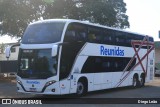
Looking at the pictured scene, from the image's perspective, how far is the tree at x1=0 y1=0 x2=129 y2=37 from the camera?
2992 cm

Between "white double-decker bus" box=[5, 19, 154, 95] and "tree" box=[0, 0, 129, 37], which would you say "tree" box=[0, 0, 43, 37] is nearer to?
"tree" box=[0, 0, 129, 37]

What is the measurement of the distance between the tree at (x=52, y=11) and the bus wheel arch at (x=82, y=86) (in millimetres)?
14270

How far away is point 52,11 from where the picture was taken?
32.5m

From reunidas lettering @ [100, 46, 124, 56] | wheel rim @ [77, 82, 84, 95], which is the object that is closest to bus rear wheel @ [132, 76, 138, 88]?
reunidas lettering @ [100, 46, 124, 56]

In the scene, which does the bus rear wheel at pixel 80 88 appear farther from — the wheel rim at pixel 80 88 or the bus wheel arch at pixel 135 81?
the bus wheel arch at pixel 135 81

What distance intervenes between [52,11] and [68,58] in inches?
671

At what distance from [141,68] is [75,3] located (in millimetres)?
12359

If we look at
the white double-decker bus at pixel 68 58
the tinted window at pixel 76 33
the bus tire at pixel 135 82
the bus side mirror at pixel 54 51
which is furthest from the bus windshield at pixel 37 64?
the bus tire at pixel 135 82

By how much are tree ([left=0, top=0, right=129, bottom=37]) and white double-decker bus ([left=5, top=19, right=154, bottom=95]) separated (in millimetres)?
12029

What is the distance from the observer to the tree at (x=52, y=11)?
98.2 feet

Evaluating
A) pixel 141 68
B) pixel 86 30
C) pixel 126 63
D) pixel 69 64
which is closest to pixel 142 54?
pixel 141 68

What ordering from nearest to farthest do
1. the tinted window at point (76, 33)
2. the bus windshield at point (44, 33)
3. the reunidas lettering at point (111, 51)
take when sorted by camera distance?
1. the bus windshield at point (44, 33)
2. the tinted window at point (76, 33)
3. the reunidas lettering at point (111, 51)

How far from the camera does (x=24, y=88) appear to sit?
629 inches

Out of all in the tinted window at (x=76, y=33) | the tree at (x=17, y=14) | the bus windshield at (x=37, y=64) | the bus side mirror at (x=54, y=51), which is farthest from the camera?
the tree at (x=17, y=14)
